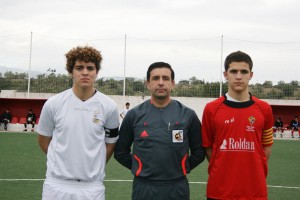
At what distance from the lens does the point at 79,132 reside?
3770 millimetres

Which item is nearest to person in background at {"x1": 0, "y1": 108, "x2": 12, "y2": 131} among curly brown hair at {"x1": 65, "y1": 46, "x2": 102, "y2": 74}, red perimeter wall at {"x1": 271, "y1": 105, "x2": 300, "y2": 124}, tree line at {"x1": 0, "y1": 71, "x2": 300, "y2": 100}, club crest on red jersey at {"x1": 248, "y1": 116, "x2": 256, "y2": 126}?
tree line at {"x1": 0, "y1": 71, "x2": 300, "y2": 100}

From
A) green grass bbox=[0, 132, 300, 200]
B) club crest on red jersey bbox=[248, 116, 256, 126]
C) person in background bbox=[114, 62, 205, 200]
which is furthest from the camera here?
green grass bbox=[0, 132, 300, 200]

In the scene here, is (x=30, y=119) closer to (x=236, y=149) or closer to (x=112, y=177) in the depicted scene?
(x=112, y=177)

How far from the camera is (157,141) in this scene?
385cm

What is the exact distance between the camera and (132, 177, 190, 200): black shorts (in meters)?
3.78

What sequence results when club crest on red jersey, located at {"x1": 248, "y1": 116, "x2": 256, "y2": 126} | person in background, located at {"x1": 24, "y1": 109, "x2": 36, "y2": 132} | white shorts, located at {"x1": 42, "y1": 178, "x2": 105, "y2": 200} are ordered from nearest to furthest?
white shorts, located at {"x1": 42, "y1": 178, "x2": 105, "y2": 200} → club crest on red jersey, located at {"x1": 248, "y1": 116, "x2": 256, "y2": 126} → person in background, located at {"x1": 24, "y1": 109, "x2": 36, "y2": 132}

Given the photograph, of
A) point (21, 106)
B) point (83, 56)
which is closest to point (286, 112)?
point (21, 106)

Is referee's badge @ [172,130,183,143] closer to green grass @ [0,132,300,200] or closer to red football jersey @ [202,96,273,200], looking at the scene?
red football jersey @ [202,96,273,200]

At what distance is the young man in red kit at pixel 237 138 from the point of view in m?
3.84

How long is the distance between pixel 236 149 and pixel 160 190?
805 mm

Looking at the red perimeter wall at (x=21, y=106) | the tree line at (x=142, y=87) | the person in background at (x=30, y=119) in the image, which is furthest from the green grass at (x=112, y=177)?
the red perimeter wall at (x=21, y=106)

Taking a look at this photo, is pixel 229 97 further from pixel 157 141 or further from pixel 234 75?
pixel 157 141

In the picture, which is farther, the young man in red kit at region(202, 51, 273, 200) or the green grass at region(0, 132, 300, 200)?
the green grass at region(0, 132, 300, 200)

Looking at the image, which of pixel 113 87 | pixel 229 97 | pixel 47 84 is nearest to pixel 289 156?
pixel 229 97
